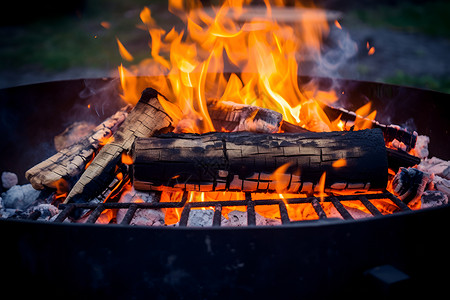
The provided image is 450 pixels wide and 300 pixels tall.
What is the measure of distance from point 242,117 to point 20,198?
1458 millimetres

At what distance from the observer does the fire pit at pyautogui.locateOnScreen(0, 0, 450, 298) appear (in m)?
1.16

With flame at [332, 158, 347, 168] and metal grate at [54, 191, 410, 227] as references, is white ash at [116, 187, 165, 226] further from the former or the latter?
flame at [332, 158, 347, 168]

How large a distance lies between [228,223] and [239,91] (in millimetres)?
1297

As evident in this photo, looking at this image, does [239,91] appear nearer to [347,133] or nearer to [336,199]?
[347,133]

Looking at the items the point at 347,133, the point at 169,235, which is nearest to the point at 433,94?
the point at 347,133

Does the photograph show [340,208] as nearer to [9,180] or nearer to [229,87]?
[229,87]

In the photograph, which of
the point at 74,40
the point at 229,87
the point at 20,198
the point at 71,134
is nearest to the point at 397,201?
the point at 229,87

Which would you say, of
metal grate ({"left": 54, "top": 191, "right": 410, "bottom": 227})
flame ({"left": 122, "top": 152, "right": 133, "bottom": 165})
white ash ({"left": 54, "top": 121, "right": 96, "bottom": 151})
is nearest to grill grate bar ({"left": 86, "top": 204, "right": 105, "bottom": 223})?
metal grate ({"left": 54, "top": 191, "right": 410, "bottom": 227})

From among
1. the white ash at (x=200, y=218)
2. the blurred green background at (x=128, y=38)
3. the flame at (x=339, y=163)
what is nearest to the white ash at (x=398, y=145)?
the flame at (x=339, y=163)

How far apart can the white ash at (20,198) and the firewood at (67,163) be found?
20cm

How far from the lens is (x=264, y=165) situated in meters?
1.58

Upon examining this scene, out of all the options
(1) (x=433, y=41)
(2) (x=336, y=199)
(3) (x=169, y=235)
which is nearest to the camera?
(3) (x=169, y=235)

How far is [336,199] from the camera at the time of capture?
1.51 m

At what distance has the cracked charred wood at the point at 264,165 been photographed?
1579 millimetres
